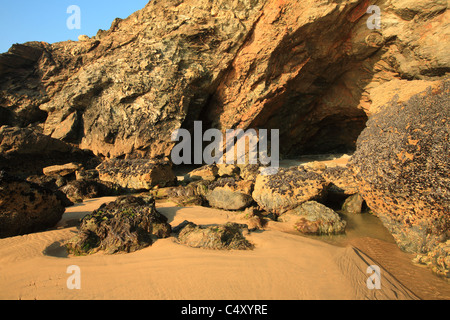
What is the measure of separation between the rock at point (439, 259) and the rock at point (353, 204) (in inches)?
92.8

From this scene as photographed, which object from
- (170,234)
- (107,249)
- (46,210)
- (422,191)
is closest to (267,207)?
(170,234)

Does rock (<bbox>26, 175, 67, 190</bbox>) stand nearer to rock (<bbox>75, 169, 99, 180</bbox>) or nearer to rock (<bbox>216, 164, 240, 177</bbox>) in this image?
rock (<bbox>75, 169, 99, 180</bbox>)

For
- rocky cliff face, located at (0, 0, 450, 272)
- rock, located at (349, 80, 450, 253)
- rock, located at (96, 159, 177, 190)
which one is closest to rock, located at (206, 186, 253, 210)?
rocky cliff face, located at (0, 0, 450, 272)

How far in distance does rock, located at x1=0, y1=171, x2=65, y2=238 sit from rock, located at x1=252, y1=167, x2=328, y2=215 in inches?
182

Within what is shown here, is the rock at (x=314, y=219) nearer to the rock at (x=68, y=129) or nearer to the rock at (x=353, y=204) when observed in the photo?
the rock at (x=353, y=204)

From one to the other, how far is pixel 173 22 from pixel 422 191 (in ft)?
35.3

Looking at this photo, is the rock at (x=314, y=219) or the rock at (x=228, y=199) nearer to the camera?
the rock at (x=314, y=219)

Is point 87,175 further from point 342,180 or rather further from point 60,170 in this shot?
point 342,180

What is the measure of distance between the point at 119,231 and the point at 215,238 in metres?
1.57

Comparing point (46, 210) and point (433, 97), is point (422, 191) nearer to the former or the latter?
point (433, 97)

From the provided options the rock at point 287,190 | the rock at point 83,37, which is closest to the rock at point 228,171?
the rock at point 287,190

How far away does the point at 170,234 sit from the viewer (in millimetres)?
4484

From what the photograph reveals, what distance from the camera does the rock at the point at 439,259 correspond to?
3514 mm

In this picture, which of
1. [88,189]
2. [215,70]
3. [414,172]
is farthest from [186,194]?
[215,70]
